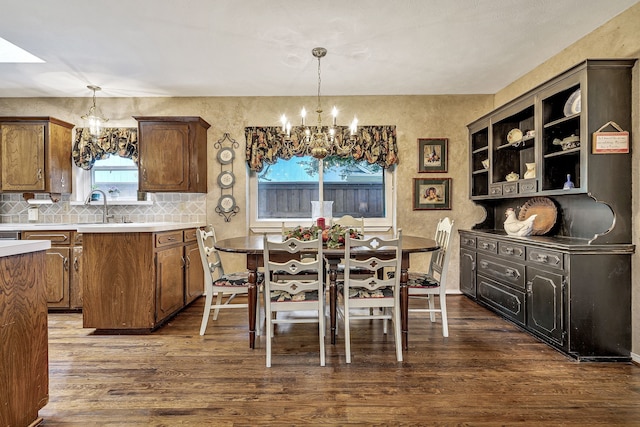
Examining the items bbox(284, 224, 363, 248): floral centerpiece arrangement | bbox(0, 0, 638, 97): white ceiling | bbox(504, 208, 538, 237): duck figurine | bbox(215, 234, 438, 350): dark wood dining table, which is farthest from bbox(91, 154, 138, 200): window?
bbox(504, 208, 538, 237): duck figurine

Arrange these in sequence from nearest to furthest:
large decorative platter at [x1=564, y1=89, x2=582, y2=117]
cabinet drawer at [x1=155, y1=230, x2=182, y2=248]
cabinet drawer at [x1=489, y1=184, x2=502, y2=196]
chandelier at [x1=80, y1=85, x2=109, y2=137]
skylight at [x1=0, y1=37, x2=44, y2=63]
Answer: large decorative platter at [x1=564, y1=89, x2=582, y2=117]
cabinet drawer at [x1=155, y1=230, x2=182, y2=248]
skylight at [x1=0, y1=37, x2=44, y2=63]
cabinet drawer at [x1=489, y1=184, x2=502, y2=196]
chandelier at [x1=80, y1=85, x2=109, y2=137]

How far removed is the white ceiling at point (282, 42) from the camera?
245 centimetres

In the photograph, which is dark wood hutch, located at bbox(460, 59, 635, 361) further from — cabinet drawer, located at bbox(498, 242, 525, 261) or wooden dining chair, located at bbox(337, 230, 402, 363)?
wooden dining chair, located at bbox(337, 230, 402, 363)

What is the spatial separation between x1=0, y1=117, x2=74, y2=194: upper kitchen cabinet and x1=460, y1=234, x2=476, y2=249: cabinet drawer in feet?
15.6

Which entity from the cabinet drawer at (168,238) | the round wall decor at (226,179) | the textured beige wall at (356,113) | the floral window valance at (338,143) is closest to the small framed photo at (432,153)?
the textured beige wall at (356,113)

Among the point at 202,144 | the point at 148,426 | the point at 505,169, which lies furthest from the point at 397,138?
the point at 148,426

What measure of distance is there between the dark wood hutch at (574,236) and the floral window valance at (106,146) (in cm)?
416

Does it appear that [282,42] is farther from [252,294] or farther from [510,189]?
[510,189]

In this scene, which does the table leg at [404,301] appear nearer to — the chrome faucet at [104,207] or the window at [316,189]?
the window at [316,189]

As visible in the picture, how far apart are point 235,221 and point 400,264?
2550mm

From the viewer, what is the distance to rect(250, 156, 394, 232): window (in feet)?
14.9

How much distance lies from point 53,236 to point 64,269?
36 cm

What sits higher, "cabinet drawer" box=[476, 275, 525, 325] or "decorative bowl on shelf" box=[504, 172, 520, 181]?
"decorative bowl on shelf" box=[504, 172, 520, 181]

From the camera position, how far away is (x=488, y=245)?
3525 mm
